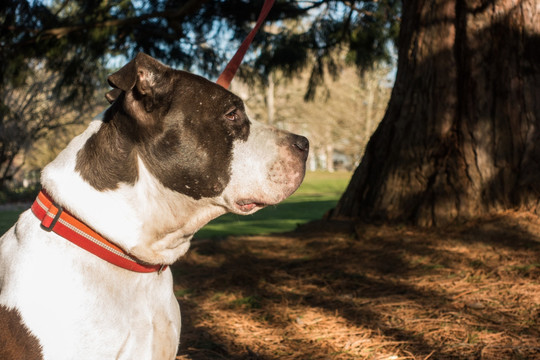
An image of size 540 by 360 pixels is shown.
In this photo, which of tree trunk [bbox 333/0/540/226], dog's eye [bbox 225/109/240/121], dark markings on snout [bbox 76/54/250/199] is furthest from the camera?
tree trunk [bbox 333/0/540/226]

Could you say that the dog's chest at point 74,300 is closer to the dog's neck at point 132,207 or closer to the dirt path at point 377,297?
the dog's neck at point 132,207

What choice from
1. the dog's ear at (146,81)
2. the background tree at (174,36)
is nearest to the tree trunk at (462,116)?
the background tree at (174,36)

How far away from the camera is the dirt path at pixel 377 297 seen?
2557 mm

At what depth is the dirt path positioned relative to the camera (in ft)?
8.39

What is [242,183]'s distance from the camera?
1990 millimetres

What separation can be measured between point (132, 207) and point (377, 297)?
6.17 feet

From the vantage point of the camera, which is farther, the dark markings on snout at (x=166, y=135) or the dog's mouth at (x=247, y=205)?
the dog's mouth at (x=247, y=205)

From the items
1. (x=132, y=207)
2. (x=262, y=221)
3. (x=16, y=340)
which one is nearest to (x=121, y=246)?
(x=132, y=207)

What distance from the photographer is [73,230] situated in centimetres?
174

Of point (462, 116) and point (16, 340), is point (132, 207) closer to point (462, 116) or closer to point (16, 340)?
point (16, 340)

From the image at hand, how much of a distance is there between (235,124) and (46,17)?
4129mm

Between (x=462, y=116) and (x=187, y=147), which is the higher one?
(x=462, y=116)

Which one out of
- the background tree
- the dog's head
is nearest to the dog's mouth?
the dog's head

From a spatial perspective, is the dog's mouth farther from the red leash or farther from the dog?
the red leash
